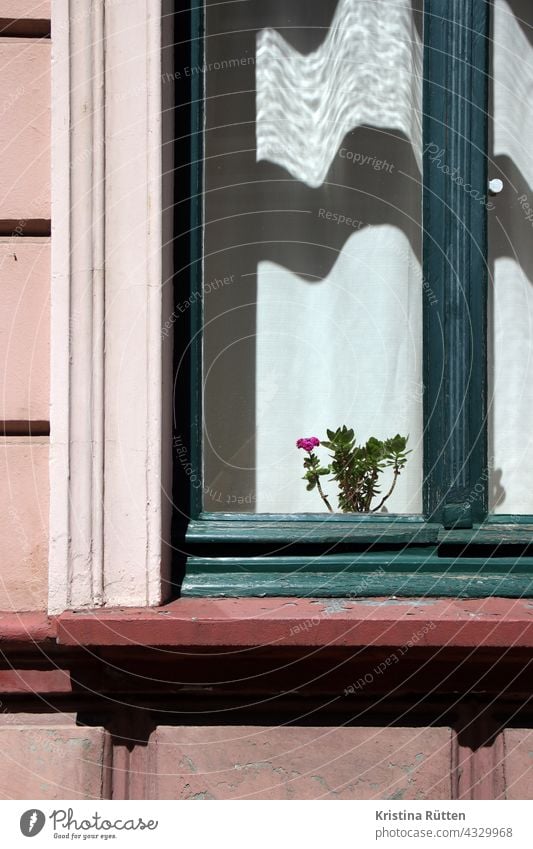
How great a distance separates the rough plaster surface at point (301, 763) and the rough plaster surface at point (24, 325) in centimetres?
107

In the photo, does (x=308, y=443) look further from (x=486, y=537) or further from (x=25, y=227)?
(x=25, y=227)

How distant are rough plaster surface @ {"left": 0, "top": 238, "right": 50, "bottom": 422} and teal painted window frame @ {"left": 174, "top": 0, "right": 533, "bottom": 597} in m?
0.44

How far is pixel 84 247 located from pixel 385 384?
1.08 metres

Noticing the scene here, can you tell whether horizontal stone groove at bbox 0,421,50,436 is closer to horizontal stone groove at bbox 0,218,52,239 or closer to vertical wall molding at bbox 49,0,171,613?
vertical wall molding at bbox 49,0,171,613

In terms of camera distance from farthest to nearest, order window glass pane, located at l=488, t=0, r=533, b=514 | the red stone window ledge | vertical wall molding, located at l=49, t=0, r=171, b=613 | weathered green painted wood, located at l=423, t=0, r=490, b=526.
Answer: window glass pane, located at l=488, t=0, r=533, b=514 → weathered green painted wood, located at l=423, t=0, r=490, b=526 → vertical wall molding, located at l=49, t=0, r=171, b=613 → the red stone window ledge

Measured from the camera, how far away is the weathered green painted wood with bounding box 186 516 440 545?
9.62 feet

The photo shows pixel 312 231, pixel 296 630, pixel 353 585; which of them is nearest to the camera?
pixel 296 630

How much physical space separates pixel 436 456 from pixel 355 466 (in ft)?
0.87

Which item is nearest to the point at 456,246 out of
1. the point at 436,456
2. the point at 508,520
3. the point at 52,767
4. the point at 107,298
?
the point at 436,456

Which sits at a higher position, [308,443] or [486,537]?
[308,443]

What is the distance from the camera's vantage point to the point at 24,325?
2.82 m

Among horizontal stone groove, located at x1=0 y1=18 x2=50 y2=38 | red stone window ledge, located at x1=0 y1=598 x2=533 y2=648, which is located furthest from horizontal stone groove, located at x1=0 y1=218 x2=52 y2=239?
red stone window ledge, located at x1=0 y1=598 x2=533 y2=648

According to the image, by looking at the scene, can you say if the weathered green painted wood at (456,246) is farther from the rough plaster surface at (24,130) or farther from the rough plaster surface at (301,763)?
the rough plaster surface at (24,130)
